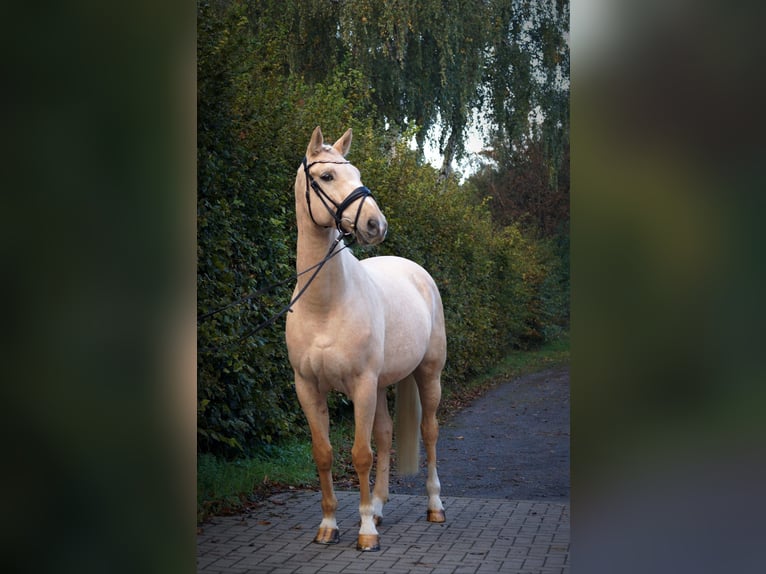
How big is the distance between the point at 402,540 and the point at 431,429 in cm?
86

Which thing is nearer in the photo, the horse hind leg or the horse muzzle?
the horse muzzle

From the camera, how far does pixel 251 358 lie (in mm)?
5918

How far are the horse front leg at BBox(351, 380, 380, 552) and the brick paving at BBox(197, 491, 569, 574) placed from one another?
8cm

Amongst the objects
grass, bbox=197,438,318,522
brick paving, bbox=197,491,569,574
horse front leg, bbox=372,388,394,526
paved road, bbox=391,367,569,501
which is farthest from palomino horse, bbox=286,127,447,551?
paved road, bbox=391,367,569,501

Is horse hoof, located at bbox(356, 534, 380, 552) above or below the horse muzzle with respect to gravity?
below

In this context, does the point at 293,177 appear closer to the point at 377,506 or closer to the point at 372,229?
the point at 372,229

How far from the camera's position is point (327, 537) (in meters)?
4.73

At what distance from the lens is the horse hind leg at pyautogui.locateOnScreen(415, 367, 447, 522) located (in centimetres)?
526

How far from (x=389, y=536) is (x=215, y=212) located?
2157 millimetres

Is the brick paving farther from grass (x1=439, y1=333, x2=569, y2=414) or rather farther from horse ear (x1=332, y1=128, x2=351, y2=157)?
grass (x1=439, y1=333, x2=569, y2=414)

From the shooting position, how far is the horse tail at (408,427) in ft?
18.0

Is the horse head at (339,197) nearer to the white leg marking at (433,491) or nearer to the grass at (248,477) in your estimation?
the white leg marking at (433,491)

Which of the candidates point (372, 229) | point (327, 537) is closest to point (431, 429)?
point (327, 537)
